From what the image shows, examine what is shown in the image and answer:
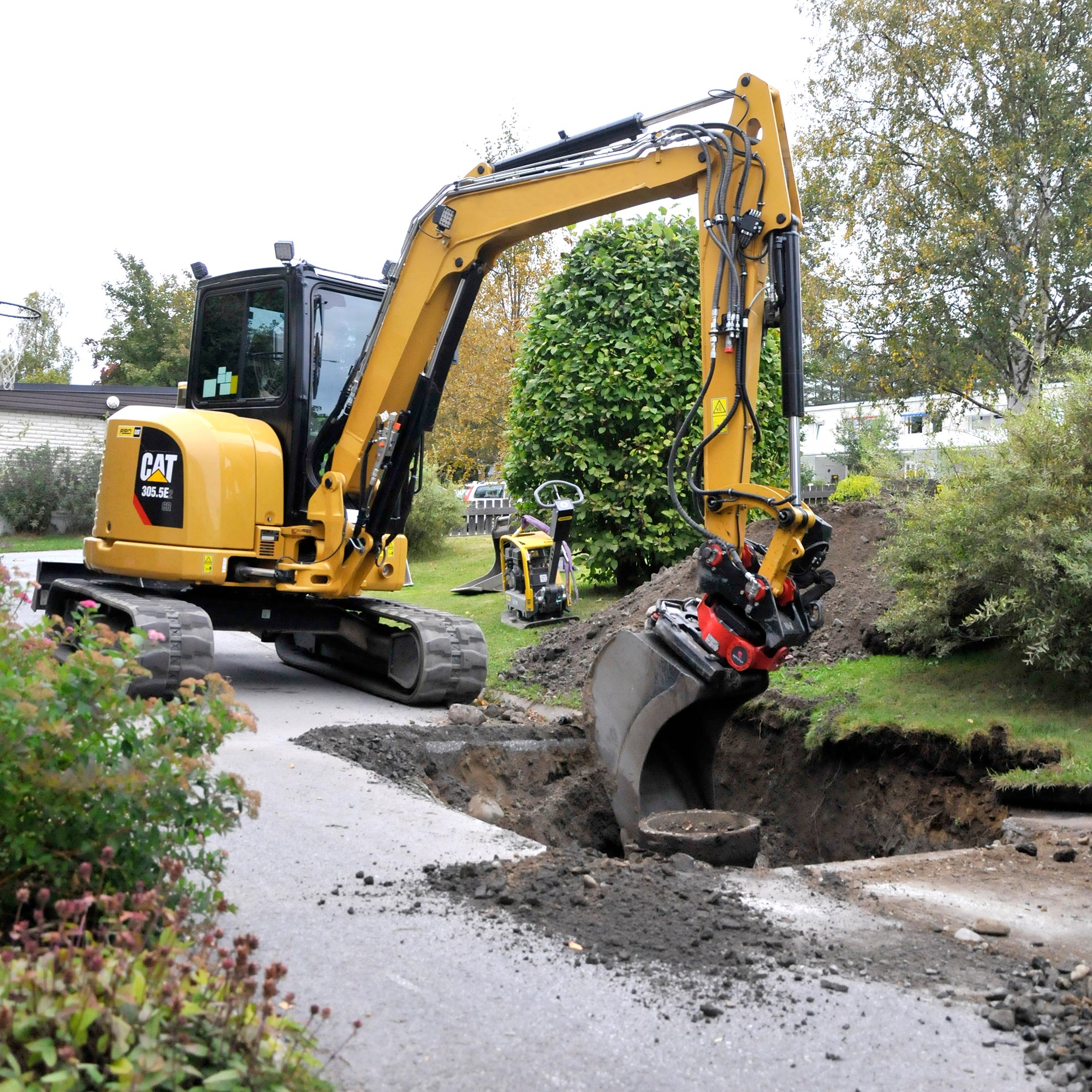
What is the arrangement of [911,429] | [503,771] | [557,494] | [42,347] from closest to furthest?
1. [503,771]
2. [557,494]
3. [911,429]
4. [42,347]

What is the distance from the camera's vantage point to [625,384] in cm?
1304

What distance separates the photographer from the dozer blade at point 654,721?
6.66 m

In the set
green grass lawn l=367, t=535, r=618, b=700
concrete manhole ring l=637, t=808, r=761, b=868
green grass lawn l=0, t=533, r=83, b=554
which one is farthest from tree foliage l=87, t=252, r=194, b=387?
concrete manhole ring l=637, t=808, r=761, b=868

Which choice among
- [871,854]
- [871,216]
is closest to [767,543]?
[871,854]

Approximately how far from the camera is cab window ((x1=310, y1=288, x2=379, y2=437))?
952 centimetres

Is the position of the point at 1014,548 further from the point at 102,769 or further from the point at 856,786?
the point at 102,769

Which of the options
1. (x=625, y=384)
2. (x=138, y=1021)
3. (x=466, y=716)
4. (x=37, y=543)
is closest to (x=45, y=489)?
(x=37, y=543)

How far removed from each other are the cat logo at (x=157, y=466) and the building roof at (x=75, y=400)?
23.2 m

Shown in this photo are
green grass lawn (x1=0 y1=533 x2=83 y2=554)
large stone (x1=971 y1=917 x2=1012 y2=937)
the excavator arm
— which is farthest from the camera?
green grass lawn (x1=0 y1=533 x2=83 y2=554)

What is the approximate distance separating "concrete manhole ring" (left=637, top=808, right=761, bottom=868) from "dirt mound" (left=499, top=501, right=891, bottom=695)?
3511 millimetres

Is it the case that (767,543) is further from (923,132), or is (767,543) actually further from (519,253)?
(519,253)

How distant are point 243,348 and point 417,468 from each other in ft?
5.94

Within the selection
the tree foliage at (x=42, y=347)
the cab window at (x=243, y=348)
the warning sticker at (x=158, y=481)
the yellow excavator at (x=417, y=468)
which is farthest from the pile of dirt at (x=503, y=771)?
the tree foliage at (x=42, y=347)

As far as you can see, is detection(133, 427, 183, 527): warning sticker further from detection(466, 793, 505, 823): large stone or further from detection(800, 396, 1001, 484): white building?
detection(800, 396, 1001, 484): white building
